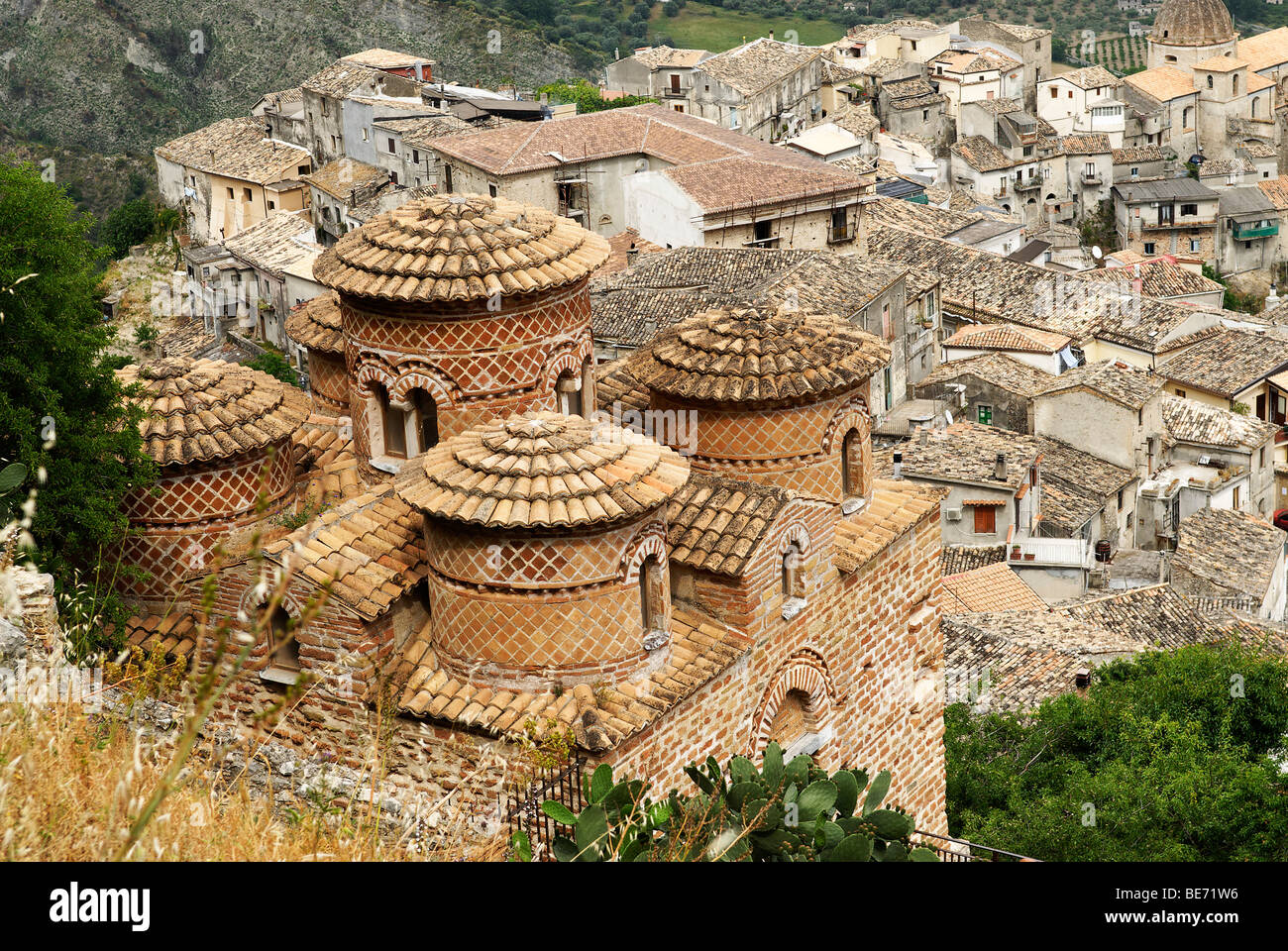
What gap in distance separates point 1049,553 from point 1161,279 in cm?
3152

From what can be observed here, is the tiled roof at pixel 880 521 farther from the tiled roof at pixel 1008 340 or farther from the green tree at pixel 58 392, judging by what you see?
the tiled roof at pixel 1008 340

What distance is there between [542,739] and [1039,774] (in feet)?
51.2

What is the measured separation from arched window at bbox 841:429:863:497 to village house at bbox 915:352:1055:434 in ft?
97.8

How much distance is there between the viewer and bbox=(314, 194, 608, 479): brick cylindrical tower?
14.4 meters

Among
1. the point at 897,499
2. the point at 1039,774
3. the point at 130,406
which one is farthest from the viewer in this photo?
the point at 1039,774

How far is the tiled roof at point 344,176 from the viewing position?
174 ft

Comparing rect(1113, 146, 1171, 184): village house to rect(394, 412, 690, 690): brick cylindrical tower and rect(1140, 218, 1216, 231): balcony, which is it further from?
rect(394, 412, 690, 690): brick cylindrical tower

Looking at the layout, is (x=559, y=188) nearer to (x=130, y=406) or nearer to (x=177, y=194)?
(x=177, y=194)

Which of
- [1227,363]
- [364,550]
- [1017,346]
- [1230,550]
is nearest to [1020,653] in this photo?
[1230,550]

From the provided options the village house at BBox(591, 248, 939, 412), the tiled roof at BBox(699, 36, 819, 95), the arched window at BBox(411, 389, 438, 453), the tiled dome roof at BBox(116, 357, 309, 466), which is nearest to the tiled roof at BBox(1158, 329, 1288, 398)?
the village house at BBox(591, 248, 939, 412)
